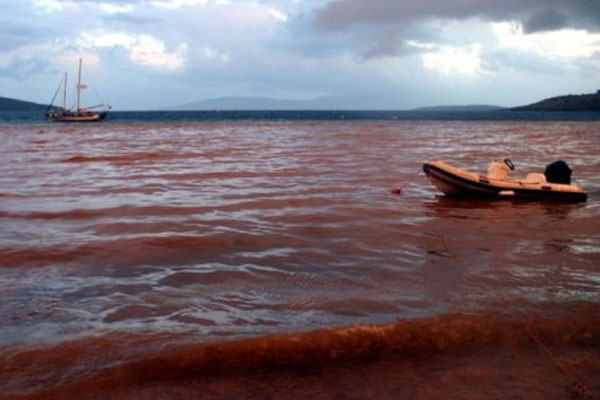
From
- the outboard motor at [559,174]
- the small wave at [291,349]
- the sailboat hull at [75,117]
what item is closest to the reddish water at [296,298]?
the small wave at [291,349]

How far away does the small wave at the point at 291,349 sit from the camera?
4680 mm

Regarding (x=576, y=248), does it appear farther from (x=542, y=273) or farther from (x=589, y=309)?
(x=589, y=309)

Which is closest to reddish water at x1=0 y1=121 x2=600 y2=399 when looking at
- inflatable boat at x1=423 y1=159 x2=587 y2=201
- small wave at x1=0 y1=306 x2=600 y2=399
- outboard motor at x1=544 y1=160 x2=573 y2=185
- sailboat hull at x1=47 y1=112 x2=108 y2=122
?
small wave at x1=0 y1=306 x2=600 y2=399

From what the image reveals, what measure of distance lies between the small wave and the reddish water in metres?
0.02

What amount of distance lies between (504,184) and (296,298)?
31.0 ft

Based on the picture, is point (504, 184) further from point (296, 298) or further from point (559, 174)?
point (296, 298)

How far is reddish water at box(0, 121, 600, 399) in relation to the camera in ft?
15.4

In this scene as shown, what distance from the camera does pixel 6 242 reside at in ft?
30.5

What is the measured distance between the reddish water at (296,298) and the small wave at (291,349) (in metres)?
0.02

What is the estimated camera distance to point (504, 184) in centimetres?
1432

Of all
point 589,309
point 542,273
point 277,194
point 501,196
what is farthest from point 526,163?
point 589,309

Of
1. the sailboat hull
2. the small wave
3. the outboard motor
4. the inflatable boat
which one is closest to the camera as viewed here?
the small wave

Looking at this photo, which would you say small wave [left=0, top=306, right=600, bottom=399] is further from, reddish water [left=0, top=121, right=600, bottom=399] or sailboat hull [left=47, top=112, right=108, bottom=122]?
sailboat hull [left=47, top=112, right=108, bottom=122]

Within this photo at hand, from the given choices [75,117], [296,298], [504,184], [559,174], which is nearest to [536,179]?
[559,174]
